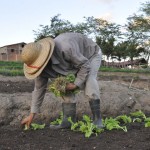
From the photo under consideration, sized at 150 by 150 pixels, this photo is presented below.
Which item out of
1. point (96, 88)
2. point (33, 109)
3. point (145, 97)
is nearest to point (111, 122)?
point (96, 88)

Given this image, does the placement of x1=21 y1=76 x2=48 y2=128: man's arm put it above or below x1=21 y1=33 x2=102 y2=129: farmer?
below

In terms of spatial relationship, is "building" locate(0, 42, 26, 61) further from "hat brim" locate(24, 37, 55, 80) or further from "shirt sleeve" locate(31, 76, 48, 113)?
"hat brim" locate(24, 37, 55, 80)

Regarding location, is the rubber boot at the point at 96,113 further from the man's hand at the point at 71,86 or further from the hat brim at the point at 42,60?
the hat brim at the point at 42,60

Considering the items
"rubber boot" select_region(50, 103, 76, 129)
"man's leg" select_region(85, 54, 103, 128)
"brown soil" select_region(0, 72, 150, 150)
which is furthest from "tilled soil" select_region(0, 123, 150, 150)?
"man's leg" select_region(85, 54, 103, 128)

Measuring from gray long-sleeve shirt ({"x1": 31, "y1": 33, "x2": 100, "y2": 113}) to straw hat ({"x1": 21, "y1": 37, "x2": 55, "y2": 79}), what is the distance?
0.33 ft

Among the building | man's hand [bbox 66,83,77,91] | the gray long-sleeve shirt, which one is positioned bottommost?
the building

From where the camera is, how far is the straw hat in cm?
425

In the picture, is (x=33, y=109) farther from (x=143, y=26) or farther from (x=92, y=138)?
(x=143, y=26)

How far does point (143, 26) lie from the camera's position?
44.7m

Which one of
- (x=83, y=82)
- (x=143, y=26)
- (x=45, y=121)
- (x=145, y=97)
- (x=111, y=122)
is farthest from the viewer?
(x=143, y=26)

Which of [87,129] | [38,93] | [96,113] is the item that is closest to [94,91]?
[96,113]

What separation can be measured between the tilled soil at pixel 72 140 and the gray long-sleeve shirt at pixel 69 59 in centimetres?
41

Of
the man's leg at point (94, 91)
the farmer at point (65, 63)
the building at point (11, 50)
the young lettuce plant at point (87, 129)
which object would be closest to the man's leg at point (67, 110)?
the farmer at point (65, 63)

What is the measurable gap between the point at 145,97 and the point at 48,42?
3401mm
